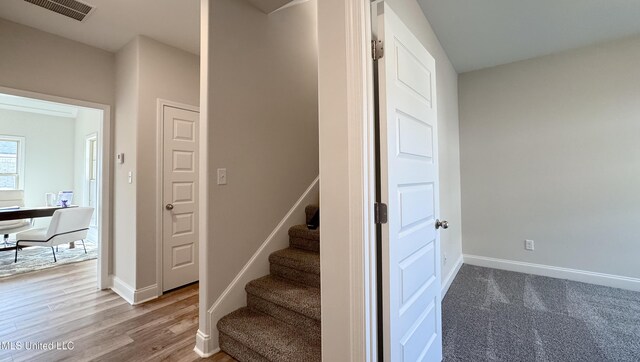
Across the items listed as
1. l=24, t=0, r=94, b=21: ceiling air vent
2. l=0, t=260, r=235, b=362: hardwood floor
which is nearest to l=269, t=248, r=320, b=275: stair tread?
l=0, t=260, r=235, b=362: hardwood floor

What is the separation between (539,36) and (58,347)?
505 centimetres

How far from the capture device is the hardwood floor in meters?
1.81

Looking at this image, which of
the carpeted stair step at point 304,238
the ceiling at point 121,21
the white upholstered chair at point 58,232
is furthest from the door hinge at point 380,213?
the white upholstered chair at point 58,232

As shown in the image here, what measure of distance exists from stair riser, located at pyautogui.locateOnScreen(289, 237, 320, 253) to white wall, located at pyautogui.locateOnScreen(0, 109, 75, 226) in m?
6.28

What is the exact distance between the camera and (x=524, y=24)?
97.3 inches

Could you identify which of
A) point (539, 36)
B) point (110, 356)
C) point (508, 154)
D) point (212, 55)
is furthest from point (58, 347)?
point (539, 36)

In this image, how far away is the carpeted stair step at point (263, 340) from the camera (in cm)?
150

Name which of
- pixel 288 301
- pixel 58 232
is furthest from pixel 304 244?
pixel 58 232

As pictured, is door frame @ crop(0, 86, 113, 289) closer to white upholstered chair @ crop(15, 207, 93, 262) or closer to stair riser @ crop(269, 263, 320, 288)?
white upholstered chair @ crop(15, 207, 93, 262)

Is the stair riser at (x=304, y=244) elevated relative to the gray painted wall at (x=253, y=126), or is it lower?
lower

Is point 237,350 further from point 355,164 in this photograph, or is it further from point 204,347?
point 355,164

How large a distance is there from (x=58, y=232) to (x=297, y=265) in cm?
405

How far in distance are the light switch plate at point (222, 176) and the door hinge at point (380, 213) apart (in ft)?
4.09

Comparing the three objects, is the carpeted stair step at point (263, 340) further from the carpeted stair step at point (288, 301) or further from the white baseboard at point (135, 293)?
the white baseboard at point (135, 293)
